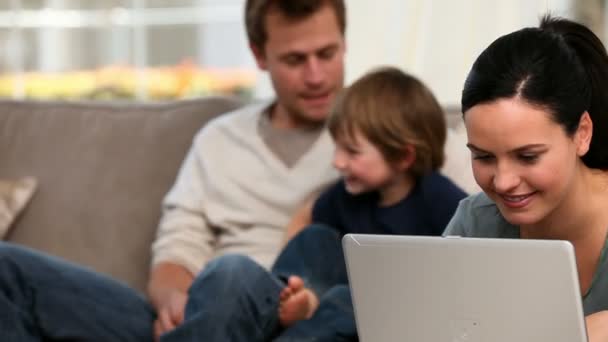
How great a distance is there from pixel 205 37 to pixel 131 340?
1.57 m

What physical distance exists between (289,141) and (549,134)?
1132 mm

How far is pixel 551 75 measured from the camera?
1.51 meters

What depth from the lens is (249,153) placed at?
260 cm

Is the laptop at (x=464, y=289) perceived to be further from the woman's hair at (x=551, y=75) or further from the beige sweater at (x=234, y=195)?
the beige sweater at (x=234, y=195)

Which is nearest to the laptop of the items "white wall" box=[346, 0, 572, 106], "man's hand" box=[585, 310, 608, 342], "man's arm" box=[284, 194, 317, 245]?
"man's hand" box=[585, 310, 608, 342]

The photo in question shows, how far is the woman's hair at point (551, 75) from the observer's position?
150cm

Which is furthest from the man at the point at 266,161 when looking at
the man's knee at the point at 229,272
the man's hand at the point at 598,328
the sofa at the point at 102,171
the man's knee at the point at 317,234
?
the man's hand at the point at 598,328

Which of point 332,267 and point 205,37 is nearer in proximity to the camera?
point 332,267

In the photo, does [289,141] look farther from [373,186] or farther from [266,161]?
[373,186]

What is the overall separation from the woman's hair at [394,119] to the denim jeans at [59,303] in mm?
566

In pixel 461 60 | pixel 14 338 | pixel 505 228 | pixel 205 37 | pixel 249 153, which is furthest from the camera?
pixel 205 37

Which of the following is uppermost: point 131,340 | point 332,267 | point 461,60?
point 461,60

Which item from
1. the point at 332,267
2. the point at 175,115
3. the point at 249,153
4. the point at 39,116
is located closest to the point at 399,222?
the point at 332,267

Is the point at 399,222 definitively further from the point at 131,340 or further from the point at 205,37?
the point at 205,37
